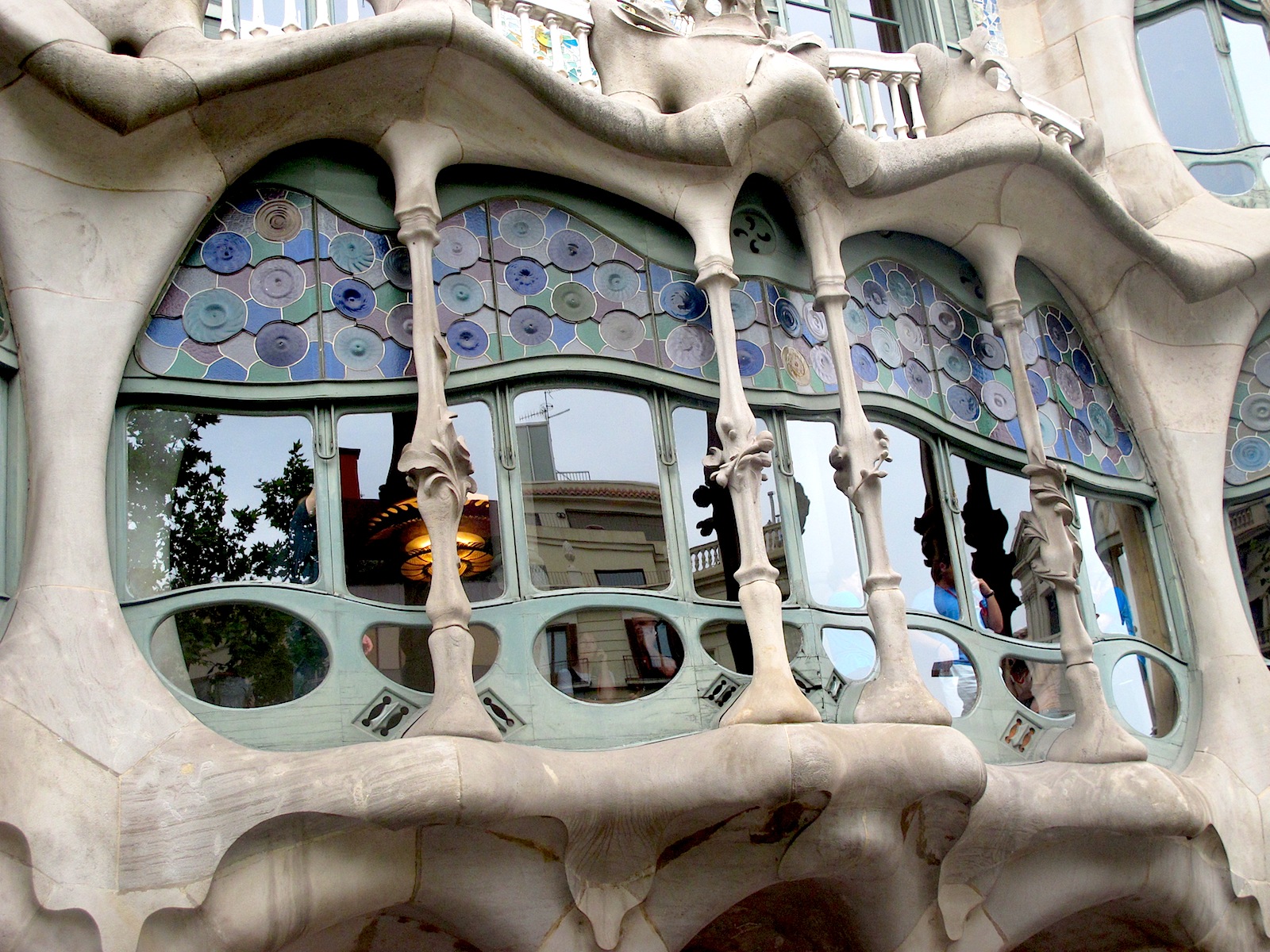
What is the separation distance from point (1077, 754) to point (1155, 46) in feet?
19.4

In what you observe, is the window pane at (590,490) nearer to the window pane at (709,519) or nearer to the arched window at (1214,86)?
the window pane at (709,519)

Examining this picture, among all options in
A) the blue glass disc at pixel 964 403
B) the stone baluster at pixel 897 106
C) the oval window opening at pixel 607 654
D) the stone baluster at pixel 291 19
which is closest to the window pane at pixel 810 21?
the stone baluster at pixel 897 106

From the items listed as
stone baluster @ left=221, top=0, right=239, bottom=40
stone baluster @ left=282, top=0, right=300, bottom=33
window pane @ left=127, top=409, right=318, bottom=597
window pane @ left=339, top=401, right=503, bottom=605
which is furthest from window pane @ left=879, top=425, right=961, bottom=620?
stone baluster @ left=221, top=0, right=239, bottom=40

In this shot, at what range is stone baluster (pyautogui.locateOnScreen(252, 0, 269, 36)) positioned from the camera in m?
8.15

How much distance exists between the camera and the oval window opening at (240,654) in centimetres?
704

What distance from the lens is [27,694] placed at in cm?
651

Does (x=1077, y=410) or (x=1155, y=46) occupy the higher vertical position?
(x=1155, y=46)

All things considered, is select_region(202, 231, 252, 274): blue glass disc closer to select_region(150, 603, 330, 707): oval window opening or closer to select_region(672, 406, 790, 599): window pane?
select_region(150, 603, 330, 707): oval window opening

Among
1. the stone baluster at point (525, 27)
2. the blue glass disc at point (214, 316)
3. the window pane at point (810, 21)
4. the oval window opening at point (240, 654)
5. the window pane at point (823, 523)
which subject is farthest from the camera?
the window pane at point (810, 21)

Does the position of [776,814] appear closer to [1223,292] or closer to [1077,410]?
[1077,410]

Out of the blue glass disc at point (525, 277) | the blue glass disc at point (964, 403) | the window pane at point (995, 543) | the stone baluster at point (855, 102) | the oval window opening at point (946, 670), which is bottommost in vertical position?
the oval window opening at point (946, 670)

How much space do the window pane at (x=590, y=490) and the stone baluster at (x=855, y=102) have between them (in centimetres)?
257

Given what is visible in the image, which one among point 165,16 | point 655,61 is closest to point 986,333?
point 655,61

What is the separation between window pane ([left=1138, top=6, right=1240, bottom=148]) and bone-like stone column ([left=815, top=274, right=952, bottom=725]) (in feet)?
13.7
